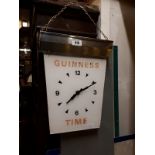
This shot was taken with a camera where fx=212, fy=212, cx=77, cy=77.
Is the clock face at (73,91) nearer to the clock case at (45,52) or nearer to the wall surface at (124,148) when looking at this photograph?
the clock case at (45,52)

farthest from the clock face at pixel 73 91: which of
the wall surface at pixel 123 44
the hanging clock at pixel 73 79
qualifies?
the wall surface at pixel 123 44

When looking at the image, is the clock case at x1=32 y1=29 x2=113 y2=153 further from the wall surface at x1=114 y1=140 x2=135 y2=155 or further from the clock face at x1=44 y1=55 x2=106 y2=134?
the wall surface at x1=114 y1=140 x2=135 y2=155

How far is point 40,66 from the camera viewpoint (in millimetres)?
1446

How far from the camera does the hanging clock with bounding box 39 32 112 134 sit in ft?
4.59

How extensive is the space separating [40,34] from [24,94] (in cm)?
51

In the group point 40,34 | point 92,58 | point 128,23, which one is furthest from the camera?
point 128,23

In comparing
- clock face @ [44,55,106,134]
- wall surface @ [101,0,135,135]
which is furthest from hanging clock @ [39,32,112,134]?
wall surface @ [101,0,135,135]

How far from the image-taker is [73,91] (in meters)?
1.50

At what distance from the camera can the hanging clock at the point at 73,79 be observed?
1.40 m

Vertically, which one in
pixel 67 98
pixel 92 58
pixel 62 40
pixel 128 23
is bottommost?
pixel 67 98
